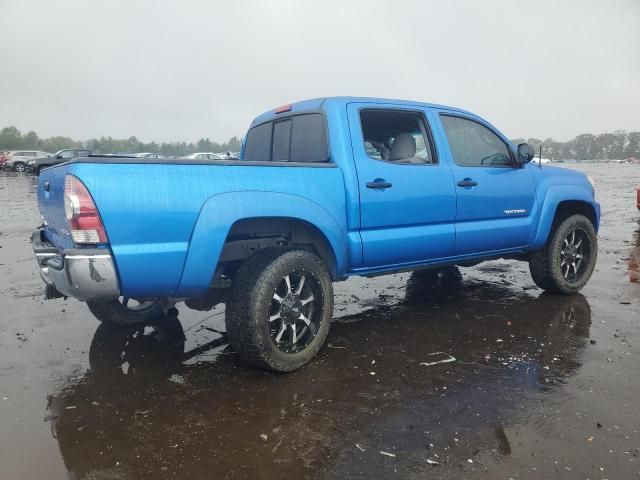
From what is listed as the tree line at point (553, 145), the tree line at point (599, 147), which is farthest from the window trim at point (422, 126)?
the tree line at point (599, 147)

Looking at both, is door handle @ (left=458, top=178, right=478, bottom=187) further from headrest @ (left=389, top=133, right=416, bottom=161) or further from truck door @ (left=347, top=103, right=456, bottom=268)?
headrest @ (left=389, top=133, right=416, bottom=161)

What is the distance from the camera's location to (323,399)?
3.06m

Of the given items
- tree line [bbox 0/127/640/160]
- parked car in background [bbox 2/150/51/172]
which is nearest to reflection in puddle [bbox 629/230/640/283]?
parked car in background [bbox 2/150/51/172]

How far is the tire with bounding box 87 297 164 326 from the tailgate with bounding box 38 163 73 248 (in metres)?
0.83

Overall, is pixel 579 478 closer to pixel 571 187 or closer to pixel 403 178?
pixel 403 178

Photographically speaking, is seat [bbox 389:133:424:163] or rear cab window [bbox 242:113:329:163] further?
seat [bbox 389:133:424:163]

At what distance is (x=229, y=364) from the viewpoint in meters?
3.62

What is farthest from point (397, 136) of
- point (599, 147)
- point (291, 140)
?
point (599, 147)

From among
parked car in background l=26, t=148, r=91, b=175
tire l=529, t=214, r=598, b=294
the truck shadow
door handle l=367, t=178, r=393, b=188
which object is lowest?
the truck shadow

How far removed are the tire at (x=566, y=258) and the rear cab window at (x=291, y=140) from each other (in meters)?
2.79

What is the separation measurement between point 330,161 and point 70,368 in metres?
2.43

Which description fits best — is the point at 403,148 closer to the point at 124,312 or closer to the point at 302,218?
the point at 302,218

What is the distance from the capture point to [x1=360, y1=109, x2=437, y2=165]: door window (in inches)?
163

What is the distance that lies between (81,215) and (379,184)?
6.86 feet
